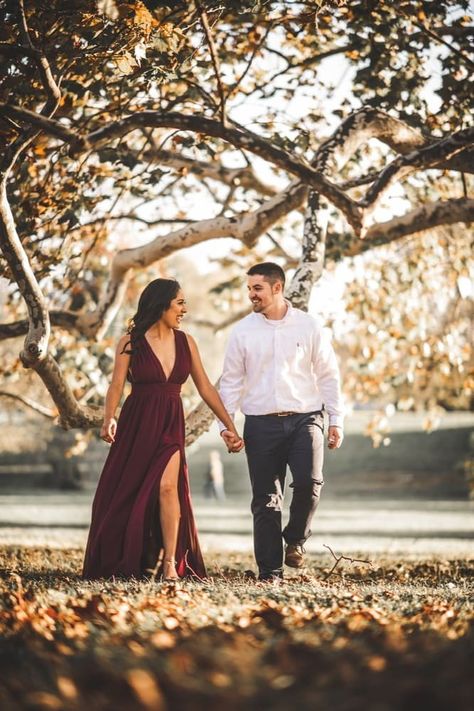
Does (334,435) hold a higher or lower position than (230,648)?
higher

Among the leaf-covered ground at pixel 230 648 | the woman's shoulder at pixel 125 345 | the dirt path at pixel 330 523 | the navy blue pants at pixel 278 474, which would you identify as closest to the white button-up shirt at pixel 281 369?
the navy blue pants at pixel 278 474

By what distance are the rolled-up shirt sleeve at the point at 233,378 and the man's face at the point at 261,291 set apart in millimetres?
297

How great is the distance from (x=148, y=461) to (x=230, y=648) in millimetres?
3148

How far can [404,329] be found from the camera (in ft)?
48.0

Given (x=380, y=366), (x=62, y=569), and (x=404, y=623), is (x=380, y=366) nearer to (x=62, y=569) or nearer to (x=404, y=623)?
(x=62, y=569)

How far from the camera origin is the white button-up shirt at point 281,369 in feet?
21.4

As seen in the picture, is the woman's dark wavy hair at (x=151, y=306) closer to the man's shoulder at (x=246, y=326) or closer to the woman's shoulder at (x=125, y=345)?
the woman's shoulder at (x=125, y=345)

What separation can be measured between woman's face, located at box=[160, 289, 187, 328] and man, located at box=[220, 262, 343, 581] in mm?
461

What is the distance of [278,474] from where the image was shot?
21.6 feet

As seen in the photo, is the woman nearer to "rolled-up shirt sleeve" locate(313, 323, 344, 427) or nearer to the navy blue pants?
the navy blue pants

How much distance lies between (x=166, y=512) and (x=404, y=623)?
2.54 m

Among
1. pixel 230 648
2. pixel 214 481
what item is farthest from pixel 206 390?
pixel 214 481

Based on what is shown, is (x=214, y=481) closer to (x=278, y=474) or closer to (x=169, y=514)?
(x=278, y=474)

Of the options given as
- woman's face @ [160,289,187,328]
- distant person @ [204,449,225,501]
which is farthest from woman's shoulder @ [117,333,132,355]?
distant person @ [204,449,225,501]
